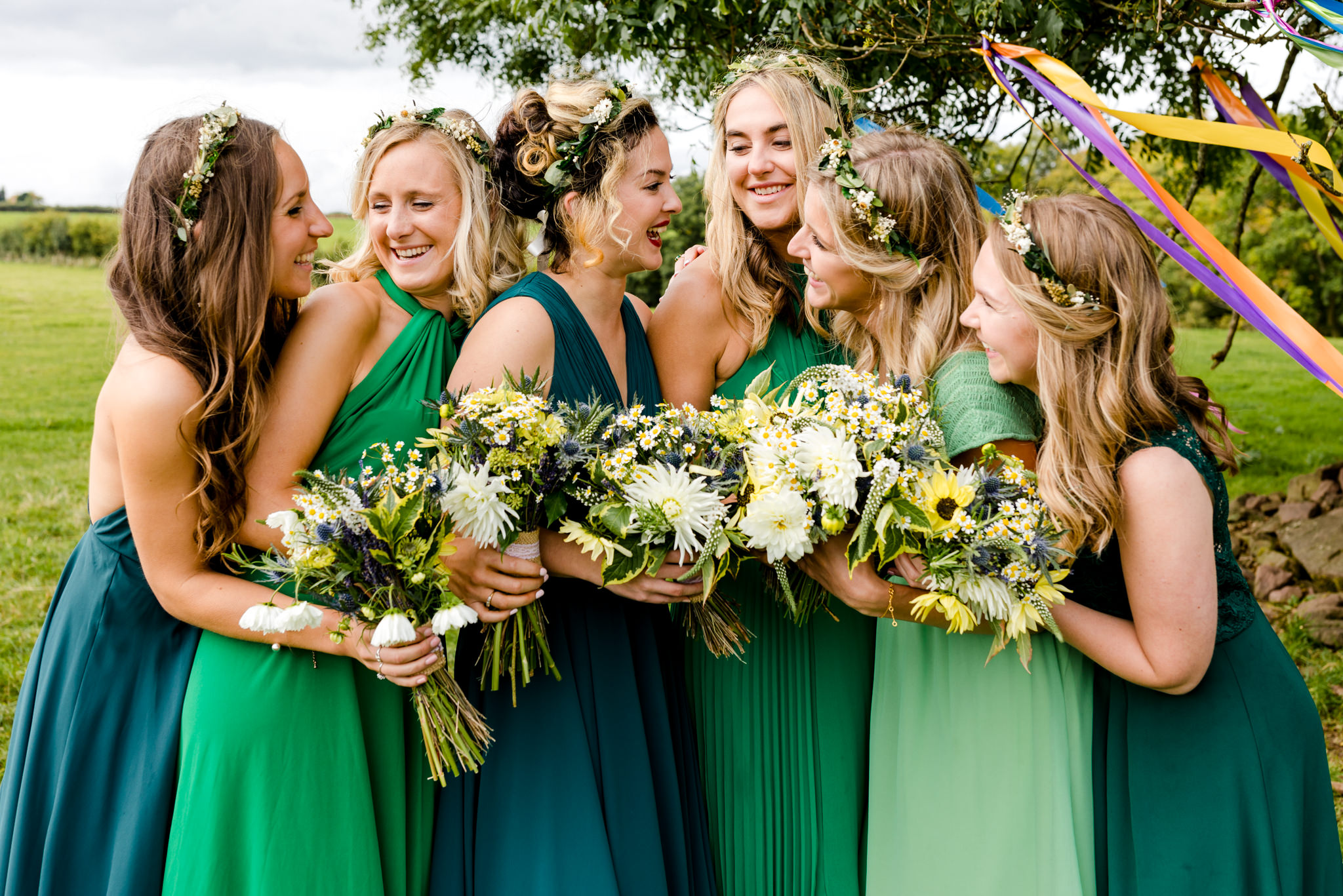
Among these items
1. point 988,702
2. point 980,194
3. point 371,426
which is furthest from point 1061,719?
point 371,426

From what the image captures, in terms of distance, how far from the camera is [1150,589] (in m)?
2.56

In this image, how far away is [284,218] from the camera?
2.99m

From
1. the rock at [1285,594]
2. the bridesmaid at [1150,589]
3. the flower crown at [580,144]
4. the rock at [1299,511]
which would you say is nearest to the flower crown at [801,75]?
the flower crown at [580,144]

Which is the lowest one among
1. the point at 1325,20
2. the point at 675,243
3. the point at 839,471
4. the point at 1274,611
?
the point at 1274,611

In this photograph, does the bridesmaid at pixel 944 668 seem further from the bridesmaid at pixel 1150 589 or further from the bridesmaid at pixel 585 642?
the bridesmaid at pixel 585 642

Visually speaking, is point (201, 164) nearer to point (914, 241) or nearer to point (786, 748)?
point (914, 241)

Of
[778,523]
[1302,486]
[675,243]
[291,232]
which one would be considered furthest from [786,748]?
[675,243]

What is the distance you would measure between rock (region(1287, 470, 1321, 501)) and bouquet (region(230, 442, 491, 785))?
8958 millimetres

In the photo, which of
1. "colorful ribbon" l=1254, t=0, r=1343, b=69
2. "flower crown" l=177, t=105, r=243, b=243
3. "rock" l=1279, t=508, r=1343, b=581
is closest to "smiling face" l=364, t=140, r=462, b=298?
"flower crown" l=177, t=105, r=243, b=243

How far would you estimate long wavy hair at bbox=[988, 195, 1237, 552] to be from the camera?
2.62m

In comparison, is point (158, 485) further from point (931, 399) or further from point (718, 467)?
point (931, 399)

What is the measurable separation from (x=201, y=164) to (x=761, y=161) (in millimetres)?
1921

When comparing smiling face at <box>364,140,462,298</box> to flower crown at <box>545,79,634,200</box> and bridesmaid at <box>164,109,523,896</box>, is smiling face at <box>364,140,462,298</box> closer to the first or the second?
bridesmaid at <box>164,109,523,896</box>

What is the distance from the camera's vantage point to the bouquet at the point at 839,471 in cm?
249
